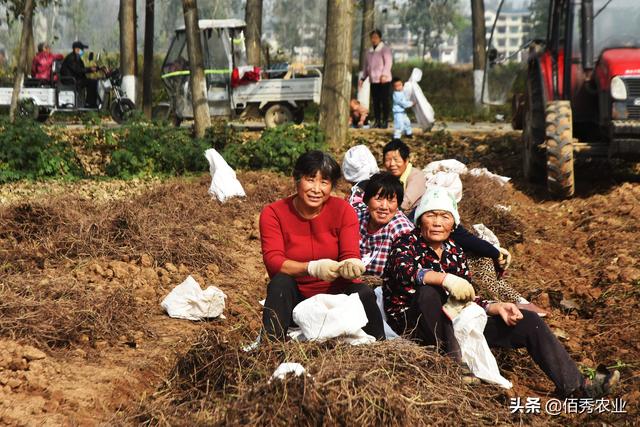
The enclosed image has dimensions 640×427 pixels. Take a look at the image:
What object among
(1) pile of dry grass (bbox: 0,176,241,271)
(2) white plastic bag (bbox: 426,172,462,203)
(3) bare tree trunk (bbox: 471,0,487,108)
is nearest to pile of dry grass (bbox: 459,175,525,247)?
(2) white plastic bag (bbox: 426,172,462,203)

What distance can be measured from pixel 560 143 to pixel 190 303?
546cm

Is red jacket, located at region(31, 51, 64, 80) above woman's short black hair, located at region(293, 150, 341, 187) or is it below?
above

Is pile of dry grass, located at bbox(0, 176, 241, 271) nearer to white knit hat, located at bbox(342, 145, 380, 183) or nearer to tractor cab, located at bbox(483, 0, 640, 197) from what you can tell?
white knit hat, located at bbox(342, 145, 380, 183)

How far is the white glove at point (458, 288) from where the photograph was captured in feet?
15.3

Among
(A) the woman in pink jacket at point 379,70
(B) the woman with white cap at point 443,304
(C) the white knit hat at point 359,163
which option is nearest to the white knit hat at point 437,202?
(B) the woman with white cap at point 443,304

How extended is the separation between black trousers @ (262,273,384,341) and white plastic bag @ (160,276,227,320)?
1.32m

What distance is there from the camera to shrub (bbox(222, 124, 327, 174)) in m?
12.3

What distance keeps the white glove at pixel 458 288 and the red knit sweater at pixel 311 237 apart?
562mm

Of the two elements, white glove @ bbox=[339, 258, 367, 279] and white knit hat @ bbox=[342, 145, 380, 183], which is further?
white knit hat @ bbox=[342, 145, 380, 183]

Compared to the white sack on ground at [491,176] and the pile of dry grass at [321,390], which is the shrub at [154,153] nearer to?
the white sack on ground at [491,176]

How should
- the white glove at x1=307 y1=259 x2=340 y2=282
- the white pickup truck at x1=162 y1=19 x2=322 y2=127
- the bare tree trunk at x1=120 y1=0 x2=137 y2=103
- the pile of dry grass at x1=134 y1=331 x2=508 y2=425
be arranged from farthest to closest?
the bare tree trunk at x1=120 y1=0 x2=137 y2=103, the white pickup truck at x1=162 y1=19 x2=322 y2=127, the white glove at x1=307 y1=259 x2=340 y2=282, the pile of dry grass at x1=134 y1=331 x2=508 y2=425

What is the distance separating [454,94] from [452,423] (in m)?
32.1

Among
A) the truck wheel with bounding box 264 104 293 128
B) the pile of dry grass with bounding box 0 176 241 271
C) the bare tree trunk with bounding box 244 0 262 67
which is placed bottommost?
the pile of dry grass with bounding box 0 176 241 271

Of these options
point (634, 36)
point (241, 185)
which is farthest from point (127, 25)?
point (634, 36)
